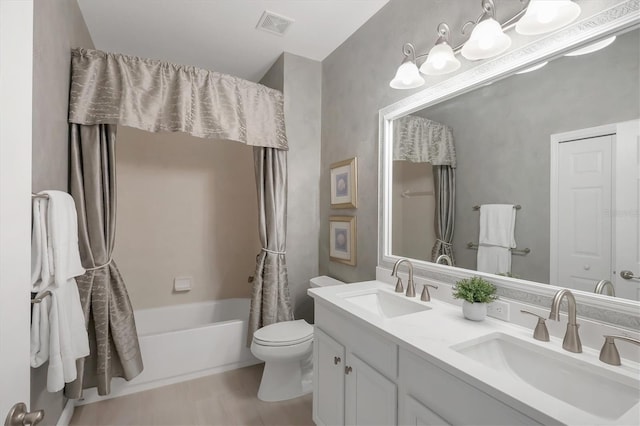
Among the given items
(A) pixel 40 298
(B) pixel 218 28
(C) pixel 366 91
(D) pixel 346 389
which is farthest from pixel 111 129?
(D) pixel 346 389

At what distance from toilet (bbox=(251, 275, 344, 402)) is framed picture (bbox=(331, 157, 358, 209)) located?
3.25 feet

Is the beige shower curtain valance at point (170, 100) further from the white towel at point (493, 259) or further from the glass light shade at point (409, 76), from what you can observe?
the white towel at point (493, 259)

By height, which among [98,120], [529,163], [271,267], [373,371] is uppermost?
[98,120]

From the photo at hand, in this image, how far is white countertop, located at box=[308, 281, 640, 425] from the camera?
678 mm

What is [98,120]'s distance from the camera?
6.17 ft

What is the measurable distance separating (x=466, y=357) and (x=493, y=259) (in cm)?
59

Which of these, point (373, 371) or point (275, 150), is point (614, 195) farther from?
point (275, 150)

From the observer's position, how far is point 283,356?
1.99 meters

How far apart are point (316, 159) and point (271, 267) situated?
1.06m

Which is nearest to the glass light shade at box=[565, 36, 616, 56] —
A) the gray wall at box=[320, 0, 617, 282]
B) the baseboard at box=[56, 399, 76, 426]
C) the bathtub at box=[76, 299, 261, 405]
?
the gray wall at box=[320, 0, 617, 282]

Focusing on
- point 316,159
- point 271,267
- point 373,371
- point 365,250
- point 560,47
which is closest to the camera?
point 560,47

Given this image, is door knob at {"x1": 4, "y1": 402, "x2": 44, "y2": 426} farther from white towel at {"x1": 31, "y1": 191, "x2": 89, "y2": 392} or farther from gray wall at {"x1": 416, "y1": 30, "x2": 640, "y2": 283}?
gray wall at {"x1": 416, "y1": 30, "x2": 640, "y2": 283}

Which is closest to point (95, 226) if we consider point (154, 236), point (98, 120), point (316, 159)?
point (98, 120)

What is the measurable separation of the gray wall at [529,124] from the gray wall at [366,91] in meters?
0.28
